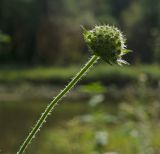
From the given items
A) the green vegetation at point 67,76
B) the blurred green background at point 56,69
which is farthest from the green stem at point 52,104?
the green vegetation at point 67,76

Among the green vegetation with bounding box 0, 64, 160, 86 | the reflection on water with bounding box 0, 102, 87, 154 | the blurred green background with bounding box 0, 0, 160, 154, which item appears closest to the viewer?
the reflection on water with bounding box 0, 102, 87, 154

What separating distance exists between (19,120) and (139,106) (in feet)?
28.3

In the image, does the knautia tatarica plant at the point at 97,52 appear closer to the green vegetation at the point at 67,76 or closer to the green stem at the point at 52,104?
the green stem at the point at 52,104

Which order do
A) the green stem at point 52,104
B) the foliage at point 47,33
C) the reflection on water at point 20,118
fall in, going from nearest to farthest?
the green stem at point 52,104
the reflection on water at point 20,118
the foliage at point 47,33

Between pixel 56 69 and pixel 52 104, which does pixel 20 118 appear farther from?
pixel 56 69

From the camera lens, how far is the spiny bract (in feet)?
6.97

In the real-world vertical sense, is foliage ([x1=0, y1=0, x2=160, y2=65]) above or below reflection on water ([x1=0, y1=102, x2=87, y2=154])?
above

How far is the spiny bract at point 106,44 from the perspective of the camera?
2.12 metres

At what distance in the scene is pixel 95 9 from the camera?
5081 cm

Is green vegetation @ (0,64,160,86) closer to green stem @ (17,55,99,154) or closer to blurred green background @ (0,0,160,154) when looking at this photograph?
blurred green background @ (0,0,160,154)

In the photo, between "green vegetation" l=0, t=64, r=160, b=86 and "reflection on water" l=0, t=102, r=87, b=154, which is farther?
"green vegetation" l=0, t=64, r=160, b=86

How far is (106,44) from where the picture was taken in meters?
2.13

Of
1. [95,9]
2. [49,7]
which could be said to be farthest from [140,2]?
[49,7]

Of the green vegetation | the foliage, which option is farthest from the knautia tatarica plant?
the foliage
